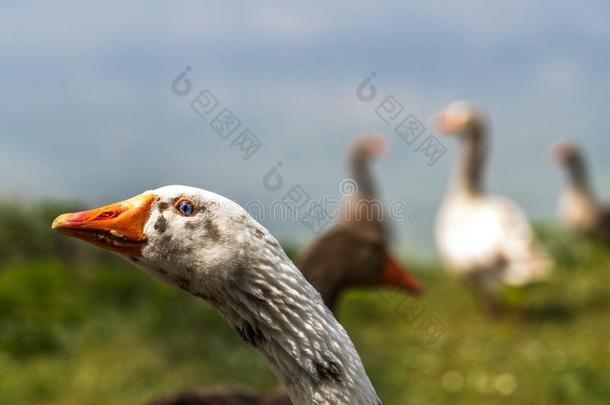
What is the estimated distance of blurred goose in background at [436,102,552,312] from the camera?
6.77 m

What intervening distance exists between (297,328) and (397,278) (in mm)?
2668

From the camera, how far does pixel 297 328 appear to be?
1.88 meters

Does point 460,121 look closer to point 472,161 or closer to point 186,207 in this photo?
point 472,161

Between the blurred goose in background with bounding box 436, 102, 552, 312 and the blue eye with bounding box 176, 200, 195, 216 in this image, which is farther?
the blurred goose in background with bounding box 436, 102, 552, 312

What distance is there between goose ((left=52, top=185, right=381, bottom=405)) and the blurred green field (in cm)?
310

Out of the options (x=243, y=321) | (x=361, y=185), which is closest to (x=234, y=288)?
(x=243, y=321)

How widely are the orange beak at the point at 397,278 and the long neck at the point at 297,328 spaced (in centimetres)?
257

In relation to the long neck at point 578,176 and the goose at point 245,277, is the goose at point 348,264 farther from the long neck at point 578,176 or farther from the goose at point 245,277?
the long neck at point 578,176

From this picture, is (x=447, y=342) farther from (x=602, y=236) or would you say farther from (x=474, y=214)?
(x=602, y=236)

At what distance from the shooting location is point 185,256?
1919 millimetres

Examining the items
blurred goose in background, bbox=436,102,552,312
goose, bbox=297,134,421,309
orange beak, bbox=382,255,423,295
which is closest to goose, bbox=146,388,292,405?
goose, bbox=297,134,421,309

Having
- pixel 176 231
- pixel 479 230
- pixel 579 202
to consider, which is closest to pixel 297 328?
pixel 176 231

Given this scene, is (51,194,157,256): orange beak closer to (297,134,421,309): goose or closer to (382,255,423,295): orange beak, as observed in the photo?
(297,134,421,309): goose

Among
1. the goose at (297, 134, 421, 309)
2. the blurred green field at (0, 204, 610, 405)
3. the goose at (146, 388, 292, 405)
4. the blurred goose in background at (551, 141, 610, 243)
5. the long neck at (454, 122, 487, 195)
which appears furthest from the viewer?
the blurred goose in background at (551, 141, 610, 243)
